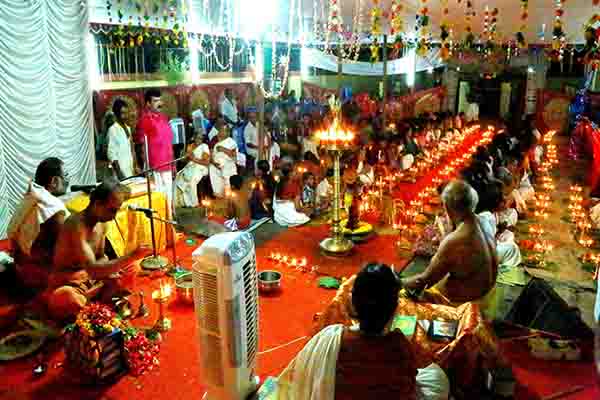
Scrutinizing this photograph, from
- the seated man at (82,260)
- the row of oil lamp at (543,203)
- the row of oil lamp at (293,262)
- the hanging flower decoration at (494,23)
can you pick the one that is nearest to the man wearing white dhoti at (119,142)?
the row of oil lamp at (293,262)

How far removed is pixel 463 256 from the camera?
3.53m

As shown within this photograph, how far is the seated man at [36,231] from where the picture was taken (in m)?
4.47

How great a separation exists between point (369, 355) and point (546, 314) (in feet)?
8.31

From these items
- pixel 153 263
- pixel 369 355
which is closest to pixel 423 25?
pixel 153 263

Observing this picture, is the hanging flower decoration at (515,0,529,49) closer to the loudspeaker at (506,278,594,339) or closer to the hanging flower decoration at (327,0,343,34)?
the hanging flower decoration at (327,0,343,34)

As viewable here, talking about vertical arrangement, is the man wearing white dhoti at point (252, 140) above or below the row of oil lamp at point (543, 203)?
above

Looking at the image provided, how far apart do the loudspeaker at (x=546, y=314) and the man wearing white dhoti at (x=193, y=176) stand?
211 inches

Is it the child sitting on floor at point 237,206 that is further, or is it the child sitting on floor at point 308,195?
the child sitting on floor at point 308,195

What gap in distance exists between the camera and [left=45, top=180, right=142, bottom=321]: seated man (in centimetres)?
387

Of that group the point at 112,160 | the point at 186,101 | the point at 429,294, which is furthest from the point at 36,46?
the point at 429,294

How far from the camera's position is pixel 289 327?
4340 millimetres

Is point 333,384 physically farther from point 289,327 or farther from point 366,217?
point 366,217

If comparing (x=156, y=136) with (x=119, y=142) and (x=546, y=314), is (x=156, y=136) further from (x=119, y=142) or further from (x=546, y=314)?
(x=546, y=314)

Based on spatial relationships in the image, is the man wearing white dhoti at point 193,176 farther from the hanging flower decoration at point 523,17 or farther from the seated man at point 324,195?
the hanging flower decoration at point 523,17
